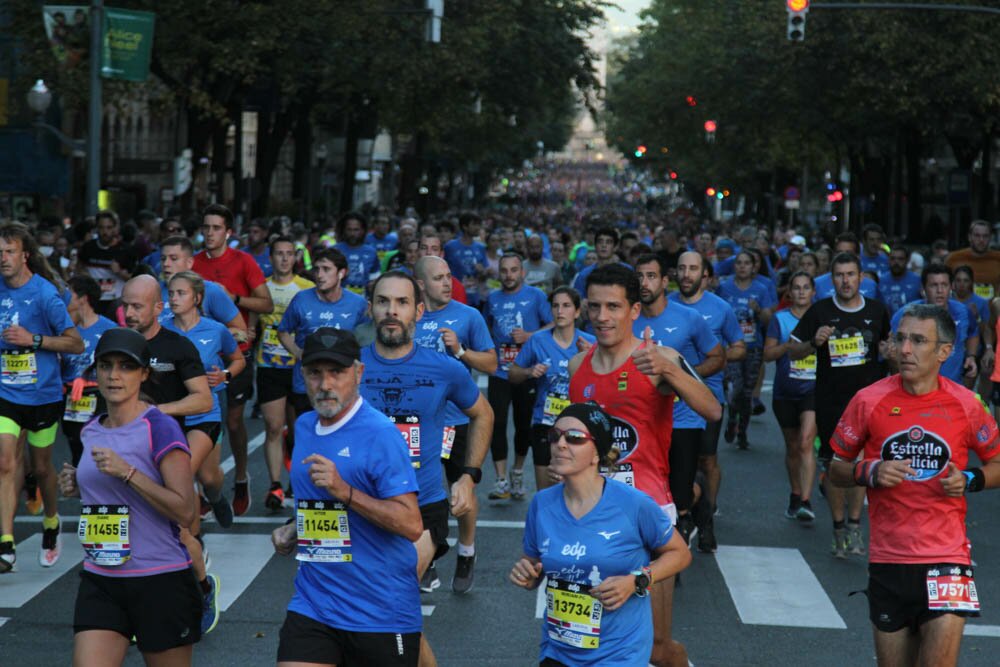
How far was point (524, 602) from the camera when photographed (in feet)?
31.2

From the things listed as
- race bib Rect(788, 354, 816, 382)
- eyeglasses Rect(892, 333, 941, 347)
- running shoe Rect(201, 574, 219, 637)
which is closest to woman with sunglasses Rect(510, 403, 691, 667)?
eyeglasses Rect(892, 333, 941, 347)

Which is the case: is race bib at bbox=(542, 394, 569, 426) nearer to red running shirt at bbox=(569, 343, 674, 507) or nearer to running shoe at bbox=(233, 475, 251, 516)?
running shoe at bbox=(233, 475, 251, 516)

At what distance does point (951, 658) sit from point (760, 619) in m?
2.94

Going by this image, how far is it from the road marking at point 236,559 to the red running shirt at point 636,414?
3038mm

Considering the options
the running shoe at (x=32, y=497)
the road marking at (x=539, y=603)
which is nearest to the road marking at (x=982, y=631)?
the road marking at (x=539, y=603)

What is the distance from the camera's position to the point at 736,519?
1240 cm

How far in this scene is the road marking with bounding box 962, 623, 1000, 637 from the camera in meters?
9.02

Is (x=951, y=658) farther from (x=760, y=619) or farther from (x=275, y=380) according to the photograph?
(x=275, y=380)

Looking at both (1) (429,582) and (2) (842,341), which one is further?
(2) (842,341)

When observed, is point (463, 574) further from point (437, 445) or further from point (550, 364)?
point (437, 445)

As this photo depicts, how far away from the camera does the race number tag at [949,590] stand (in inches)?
250

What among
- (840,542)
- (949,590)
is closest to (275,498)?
(840,542)

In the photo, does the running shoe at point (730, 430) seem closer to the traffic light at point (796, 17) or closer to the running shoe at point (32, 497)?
the running shoe at point (32, 497)

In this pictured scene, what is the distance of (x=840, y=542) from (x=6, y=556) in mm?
5040
